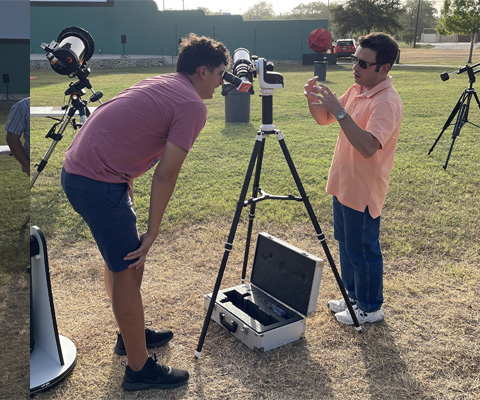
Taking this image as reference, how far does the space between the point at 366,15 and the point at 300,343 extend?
1493 inches

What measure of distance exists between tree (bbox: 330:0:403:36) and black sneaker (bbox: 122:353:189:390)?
38.2 meters

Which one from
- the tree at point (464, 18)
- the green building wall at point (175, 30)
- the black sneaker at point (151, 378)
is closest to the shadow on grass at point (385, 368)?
the black sneaker at point (151, 378)

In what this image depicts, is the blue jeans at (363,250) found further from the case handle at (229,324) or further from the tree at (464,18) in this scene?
the tree at (464,18)

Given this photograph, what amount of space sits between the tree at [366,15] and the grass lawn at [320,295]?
1276 inches

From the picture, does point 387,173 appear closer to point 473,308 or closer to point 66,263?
point 473,308

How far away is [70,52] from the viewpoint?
436cm

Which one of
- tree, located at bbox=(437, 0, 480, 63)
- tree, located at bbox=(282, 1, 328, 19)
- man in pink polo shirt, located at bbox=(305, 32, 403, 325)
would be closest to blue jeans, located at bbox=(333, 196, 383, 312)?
man in pink polo shirt, located at bbox=(305, 32, 403, 325)

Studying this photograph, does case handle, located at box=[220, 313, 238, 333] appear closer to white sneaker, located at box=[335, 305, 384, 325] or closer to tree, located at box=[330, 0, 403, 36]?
white sneaker, located at box=[335, 305, 384, 325]

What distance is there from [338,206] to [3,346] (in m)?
2.49

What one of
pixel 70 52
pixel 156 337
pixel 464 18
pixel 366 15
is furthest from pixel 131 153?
pixel 366 15

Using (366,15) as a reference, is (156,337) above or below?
below

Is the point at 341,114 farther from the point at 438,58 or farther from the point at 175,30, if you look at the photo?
the point at 438,58

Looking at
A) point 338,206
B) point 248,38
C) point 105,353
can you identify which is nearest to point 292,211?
point 338,206

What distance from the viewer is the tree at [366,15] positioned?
120 ft
